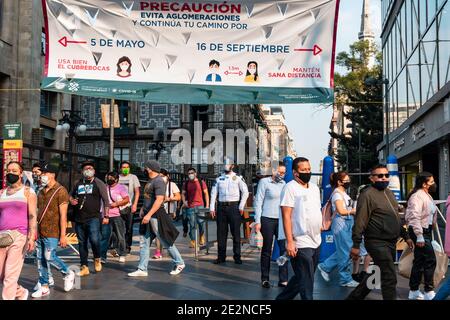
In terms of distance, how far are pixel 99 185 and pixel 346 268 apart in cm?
436

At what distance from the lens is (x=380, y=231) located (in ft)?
20.0

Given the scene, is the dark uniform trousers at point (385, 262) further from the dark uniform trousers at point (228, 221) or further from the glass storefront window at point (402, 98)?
the glass storefront window at point (402, 98)

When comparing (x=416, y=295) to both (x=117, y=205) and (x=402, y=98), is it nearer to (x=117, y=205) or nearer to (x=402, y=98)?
(x=117, y=205)

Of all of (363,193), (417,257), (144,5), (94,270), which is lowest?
(94,270)

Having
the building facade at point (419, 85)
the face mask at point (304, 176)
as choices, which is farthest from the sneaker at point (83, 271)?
the building facade at point (419, 85)

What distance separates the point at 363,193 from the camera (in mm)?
6227

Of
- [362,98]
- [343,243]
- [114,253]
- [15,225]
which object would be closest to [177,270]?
A: [343,243]

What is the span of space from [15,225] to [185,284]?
9.55 ft

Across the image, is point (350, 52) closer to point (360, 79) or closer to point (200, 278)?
point (360, 79)

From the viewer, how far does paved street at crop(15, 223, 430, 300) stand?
7547mm

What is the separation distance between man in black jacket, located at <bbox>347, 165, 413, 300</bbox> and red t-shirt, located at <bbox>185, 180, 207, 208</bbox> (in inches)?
293

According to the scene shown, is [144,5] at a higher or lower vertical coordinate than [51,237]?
higher
